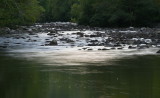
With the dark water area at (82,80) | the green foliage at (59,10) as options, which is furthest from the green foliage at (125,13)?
the dark water area at (82,80)

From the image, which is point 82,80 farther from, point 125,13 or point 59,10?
point 59,10

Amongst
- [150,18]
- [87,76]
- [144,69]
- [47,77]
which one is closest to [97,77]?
[87,76]

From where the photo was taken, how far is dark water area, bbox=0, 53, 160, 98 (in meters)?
15.2

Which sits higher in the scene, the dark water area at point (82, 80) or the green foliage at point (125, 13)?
the green foliage at point (125, 13)

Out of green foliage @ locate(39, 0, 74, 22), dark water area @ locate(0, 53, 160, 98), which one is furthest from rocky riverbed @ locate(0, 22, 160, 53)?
green foliage @ locate(39, 0, 74, 22)

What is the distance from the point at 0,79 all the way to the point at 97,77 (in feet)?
14.3

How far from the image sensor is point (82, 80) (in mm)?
18125

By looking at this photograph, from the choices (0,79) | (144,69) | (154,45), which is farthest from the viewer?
(154,45)

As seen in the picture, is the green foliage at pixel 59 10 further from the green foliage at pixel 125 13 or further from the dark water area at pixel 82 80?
the dark water area at pixel 82 80

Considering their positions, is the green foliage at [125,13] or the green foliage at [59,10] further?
the green foliage at [59,10]

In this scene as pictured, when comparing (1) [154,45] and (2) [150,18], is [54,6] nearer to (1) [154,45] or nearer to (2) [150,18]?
(2) [150,18]

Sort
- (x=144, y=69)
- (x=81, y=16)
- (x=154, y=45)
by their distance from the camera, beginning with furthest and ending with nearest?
(x=81, y=16)
(x=154, y=45)
(x=144, y=69)

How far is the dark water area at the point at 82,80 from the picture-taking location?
597 inches

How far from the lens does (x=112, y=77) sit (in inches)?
747
